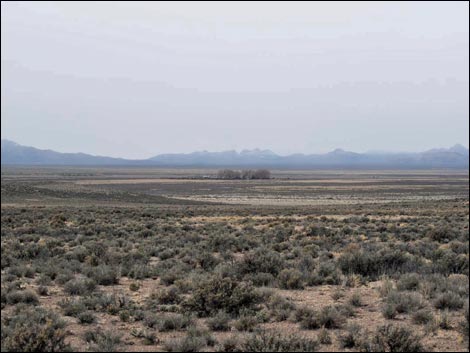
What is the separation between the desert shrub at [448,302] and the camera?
10.6m

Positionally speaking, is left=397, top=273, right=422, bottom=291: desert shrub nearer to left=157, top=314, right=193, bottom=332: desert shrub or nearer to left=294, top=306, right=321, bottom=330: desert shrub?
left=294, top=306, right=321, bottom=330: desert shrub

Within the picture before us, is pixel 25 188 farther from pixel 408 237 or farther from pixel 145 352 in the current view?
pixel 145 352

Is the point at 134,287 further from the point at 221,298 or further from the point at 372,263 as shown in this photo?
the point at 372,263

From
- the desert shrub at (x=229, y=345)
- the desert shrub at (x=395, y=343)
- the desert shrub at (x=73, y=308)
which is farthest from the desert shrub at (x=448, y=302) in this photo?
the desert shrub at (x=73, y=308)

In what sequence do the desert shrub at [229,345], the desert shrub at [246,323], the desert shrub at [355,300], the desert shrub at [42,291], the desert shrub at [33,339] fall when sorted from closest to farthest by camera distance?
the desert shrub at [33,339] → the desert shrub at [229,345] → the desert shrub at [246,323] → the desert shrub at [355,300] → the desert shrub at [42,291]

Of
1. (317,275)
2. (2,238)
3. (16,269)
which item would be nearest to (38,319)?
(16,269)

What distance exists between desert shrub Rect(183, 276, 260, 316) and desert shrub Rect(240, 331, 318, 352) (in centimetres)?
241

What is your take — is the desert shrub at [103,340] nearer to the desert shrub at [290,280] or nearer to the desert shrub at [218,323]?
the desert shrub at [218,323]

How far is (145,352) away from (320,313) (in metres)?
3.45

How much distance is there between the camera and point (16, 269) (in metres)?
15.5

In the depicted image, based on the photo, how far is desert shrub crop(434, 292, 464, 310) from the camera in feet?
34.9

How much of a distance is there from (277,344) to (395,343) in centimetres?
182

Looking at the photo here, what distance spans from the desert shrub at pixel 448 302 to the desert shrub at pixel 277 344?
3678 mm

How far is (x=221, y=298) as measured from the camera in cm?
1100
